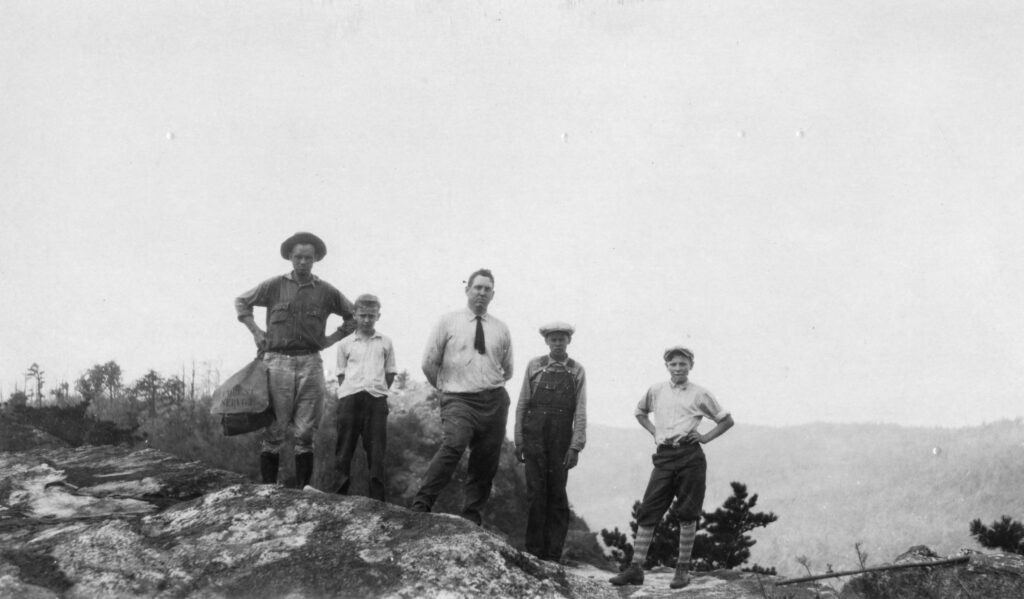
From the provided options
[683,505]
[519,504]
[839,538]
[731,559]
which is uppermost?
[683,505]

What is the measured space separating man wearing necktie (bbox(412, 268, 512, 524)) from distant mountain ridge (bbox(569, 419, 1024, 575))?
867cm

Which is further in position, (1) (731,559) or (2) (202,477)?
(1) (731,559)

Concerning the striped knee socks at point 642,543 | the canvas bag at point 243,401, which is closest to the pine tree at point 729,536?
the striped knee socks at point 642,543

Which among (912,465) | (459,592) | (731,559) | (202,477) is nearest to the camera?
(459,592)

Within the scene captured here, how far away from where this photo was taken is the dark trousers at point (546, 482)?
6.14 m

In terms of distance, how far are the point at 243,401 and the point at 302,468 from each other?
0.64 m

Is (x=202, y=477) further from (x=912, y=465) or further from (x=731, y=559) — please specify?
(x=912, y=465)

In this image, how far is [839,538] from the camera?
23.8 m

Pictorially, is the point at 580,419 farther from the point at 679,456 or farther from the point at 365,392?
the point at 365,392

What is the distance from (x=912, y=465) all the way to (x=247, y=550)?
3188 cm

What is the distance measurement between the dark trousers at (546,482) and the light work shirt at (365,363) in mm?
1153

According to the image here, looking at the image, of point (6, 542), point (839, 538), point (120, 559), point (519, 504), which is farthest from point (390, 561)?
point (839, 538)

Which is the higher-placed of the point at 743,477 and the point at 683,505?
the point at 683,505

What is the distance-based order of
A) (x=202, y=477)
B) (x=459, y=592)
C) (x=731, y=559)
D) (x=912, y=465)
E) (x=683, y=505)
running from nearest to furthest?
1. (x=459, y=592)
2. (x=683, y=505)
3. (x=202, y=477)
4. (x=731, y=559)
5. (x=912, y=465)
